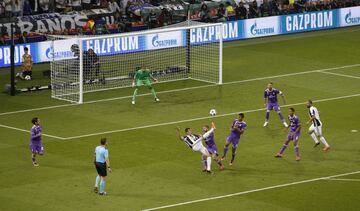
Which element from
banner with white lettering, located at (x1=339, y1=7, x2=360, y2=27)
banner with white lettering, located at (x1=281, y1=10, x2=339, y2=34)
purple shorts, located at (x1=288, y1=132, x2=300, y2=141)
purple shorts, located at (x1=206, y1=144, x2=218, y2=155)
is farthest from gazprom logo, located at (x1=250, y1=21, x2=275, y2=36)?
purple shorts, located at (x1=206, y1=144, x2=218, y2=155)

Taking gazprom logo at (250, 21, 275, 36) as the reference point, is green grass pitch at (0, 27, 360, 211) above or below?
below

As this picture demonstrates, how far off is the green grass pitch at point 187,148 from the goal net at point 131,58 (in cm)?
111

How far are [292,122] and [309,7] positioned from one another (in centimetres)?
3412

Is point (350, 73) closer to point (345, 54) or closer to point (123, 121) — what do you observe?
point (345, 54)

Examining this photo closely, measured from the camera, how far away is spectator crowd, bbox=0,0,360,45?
6725 cm

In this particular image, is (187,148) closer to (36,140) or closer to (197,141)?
(197,141)

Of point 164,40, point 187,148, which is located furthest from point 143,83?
point 164,40

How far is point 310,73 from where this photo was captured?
60969mm

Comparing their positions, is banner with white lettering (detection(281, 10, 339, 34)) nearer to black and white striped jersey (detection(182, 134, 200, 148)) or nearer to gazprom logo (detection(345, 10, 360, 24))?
gazprom logo (detection(345, 10, 360, 24))

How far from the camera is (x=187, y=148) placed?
4525 cm

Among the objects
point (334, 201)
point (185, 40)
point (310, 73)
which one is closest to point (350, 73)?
point (310, 73)

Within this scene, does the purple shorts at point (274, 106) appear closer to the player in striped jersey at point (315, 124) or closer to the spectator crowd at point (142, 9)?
the player in striped jersey at point (315, 124)

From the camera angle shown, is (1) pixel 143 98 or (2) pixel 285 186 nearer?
(2) pixel 285 186

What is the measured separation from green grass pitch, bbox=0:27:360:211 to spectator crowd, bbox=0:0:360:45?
6485 mm
